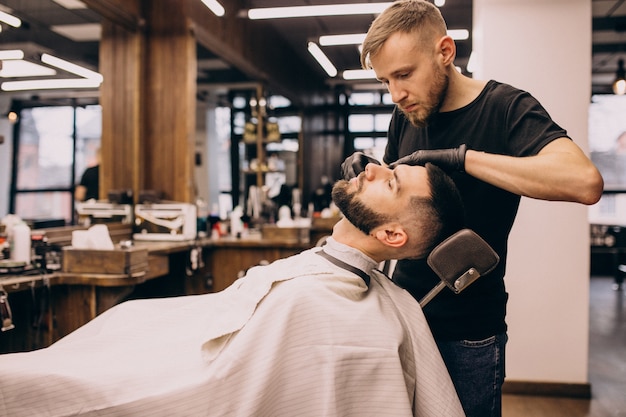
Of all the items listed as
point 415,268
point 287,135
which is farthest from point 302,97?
point 415,268

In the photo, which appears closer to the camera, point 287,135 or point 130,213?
point 130,213

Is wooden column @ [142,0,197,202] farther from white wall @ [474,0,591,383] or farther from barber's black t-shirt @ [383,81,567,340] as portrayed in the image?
barber's black t-shirt @ [383,81,567,340]

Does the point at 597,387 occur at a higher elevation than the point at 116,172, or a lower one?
lower

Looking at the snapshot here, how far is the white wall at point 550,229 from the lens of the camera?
12.1 ft

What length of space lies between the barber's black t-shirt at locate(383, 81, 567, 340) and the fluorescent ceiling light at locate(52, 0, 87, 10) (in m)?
3.17

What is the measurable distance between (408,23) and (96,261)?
2.04 meters

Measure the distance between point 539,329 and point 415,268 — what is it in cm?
254

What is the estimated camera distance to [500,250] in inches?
59.4

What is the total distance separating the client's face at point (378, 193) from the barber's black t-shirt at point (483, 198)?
12cm

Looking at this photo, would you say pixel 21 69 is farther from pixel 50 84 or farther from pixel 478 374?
pixel 478 374

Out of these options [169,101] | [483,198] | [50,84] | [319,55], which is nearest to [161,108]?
[169,101]

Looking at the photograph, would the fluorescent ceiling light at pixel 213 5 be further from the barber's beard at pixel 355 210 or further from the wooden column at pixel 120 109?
the barber's beard at pixel 355 210

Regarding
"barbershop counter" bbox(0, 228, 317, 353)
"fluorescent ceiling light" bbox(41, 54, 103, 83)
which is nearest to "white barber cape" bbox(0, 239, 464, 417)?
"barbershop counter" bbox(0, 228, 317, 353)

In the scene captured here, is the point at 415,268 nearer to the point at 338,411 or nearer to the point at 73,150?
the point at 338,411
